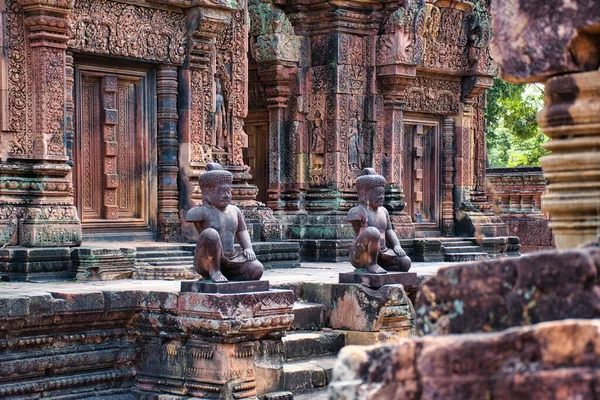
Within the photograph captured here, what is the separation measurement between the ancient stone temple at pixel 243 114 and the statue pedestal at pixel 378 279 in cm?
276

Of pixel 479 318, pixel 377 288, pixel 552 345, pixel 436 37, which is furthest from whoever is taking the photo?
pixel 436 37

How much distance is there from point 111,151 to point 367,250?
3.46 meters

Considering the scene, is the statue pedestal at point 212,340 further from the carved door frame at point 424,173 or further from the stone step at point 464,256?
the carved door frame at point 424,173

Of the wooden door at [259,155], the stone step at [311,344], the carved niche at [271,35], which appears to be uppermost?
the carved niche at [271,35]

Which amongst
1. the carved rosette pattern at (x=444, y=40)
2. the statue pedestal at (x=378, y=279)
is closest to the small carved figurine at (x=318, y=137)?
the carved rosette pattern at (x=444, y=40)

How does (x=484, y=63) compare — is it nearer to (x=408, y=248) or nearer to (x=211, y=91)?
(x=408, y=248)

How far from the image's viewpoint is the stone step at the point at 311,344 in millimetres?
9797

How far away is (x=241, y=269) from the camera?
874cm

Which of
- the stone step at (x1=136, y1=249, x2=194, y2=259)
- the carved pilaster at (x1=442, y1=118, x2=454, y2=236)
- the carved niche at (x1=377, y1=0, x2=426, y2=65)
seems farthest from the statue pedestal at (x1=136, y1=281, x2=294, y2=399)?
the carved pilaster at (x1=442, y1=118, x2=454, y2=236)

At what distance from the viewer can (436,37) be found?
16.9 metres

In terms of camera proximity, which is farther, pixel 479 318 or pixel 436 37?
pixel 436 37

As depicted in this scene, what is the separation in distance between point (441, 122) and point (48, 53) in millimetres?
8075

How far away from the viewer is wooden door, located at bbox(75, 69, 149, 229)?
1212 cm

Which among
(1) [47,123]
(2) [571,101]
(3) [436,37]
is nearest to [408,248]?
(3) [436,37]
